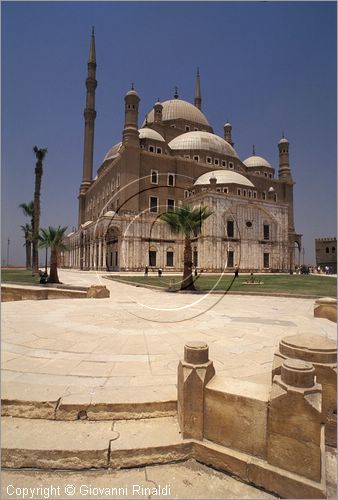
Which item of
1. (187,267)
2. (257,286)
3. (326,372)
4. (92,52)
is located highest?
(92,52)

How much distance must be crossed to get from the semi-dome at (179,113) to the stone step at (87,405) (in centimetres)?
6540

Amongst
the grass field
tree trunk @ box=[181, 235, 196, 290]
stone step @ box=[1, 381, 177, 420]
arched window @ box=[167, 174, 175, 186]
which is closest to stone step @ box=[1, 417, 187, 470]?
stone step @ box=[1, 381, 177, 420]

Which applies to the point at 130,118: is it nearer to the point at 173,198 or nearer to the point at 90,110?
the point at 90,110

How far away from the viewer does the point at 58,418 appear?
2.84 metres

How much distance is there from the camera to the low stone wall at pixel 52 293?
1229 centimetres

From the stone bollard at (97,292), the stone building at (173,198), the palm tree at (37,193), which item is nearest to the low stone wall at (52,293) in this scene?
the stone bollard at (97,292)

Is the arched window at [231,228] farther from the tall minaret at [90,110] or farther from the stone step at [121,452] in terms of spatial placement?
the stone step at [121,452]

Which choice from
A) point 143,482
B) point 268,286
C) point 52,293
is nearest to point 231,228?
point 268,286

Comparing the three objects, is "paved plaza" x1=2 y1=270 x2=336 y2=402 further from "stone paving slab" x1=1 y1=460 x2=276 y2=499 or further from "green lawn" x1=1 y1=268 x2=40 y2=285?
"green lawn" x1=1 y1=268 x2=40 y2=285

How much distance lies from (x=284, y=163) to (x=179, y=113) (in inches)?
1040

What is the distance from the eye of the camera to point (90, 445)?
8.09 ft

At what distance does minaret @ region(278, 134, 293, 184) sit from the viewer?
62.7 meters

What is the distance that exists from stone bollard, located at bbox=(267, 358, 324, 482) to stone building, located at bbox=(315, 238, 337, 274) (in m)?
66.1

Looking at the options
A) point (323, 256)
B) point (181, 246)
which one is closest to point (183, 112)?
point (181, 246)
